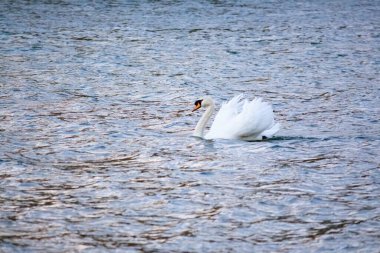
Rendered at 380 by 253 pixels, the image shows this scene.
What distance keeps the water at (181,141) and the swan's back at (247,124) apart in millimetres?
225

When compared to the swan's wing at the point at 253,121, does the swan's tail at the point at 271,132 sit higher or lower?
lower

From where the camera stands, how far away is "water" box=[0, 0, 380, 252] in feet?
31.7

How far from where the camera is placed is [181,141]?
14461mm

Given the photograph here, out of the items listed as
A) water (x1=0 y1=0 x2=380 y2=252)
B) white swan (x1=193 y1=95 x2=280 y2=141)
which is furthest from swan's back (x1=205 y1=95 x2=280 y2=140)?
water (x1=0 y1=0 x2=380 y2=252)

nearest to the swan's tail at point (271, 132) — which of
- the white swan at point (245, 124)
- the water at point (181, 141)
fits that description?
the white swan at point (245, 124)

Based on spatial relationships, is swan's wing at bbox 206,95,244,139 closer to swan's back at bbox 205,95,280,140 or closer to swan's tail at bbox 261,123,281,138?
swan's back at bbox 205,95,280,140

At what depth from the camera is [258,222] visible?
992 centimetres

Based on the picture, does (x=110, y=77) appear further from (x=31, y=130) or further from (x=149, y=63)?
(x=31, y=130)

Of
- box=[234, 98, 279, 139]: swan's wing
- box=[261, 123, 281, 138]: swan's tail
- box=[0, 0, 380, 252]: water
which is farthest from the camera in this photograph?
box=[261, 123, 281, 138]: swan's tail

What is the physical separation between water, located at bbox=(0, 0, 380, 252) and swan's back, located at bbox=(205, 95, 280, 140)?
23cm

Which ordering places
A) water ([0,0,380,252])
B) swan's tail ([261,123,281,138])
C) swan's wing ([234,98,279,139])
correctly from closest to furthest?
water ([0,0,380,252])
swan's wing ([234,98,279,139])
swan's tail ([261,123,281,138])

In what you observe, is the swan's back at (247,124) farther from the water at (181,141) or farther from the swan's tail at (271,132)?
the water at (181,141)

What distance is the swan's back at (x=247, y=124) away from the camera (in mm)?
14266

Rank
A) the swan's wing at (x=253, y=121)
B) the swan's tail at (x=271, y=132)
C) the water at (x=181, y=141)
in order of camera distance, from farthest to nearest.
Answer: the swan's tail at (x=271, y=132) → the swan's wing at (x=253, y=121) → the water at (x=181, y=141)
